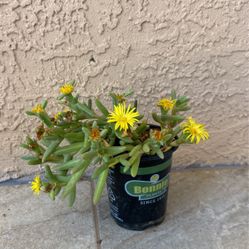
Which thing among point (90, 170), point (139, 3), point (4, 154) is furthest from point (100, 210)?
point (139, 3)

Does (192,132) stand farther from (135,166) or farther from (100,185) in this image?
(100,185)

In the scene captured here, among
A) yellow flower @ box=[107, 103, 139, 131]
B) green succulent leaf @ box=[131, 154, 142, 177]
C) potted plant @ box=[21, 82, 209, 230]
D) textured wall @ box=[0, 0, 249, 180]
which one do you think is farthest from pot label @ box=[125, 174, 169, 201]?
textured wall @ box=[0, 0, 249, 180]

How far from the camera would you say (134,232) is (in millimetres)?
1351

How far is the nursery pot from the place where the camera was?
1243 millimetres

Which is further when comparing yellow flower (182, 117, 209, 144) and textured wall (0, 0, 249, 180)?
textured wall (0, 0, 249, 180)

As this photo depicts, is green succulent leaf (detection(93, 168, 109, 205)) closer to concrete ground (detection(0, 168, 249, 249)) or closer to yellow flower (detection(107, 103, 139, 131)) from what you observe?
yellow flower (detection(107, 103, 139, 131))

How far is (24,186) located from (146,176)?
2.16 ft

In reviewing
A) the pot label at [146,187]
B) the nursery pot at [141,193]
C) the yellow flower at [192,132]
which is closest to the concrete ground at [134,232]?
the nursery pot at [141,193]

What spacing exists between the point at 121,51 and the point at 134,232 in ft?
2.31

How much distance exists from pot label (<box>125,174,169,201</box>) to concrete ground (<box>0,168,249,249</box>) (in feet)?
0.52

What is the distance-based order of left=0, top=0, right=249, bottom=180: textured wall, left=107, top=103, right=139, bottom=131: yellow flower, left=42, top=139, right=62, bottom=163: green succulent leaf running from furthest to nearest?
left=0, top=0, right=249, bottom=180: textured wall, left=42, top=139, right=62, bottom=163: green succulent leaf, left=107, top=103, right=139, bottom=131: yellow flower

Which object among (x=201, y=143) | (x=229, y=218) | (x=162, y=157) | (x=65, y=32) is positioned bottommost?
(x=229, y=218)

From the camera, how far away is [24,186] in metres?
A: 1.64

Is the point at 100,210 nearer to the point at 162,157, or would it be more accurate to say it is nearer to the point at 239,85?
the point at 162,157
